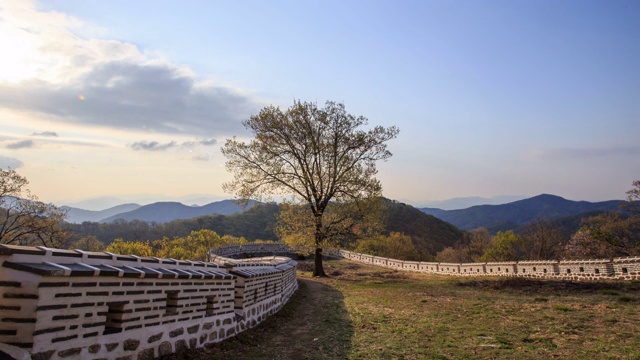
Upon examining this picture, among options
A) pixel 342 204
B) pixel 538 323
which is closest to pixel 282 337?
pixel 538 323

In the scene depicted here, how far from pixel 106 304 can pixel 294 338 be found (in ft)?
19.4

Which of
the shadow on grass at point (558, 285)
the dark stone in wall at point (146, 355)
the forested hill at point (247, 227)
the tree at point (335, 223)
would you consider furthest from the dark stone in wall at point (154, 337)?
the forested hill at point (247, 227)

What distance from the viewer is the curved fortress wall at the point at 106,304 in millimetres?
4949

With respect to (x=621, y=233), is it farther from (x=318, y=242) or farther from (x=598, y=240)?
(x=318, y=242)

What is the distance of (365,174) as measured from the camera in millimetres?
30594

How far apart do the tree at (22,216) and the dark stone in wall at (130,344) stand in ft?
103

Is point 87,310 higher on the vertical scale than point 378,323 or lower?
higher

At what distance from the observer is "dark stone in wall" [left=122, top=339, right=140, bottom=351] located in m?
6.27

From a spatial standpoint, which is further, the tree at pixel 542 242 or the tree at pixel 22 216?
the tree at pixel 542 242

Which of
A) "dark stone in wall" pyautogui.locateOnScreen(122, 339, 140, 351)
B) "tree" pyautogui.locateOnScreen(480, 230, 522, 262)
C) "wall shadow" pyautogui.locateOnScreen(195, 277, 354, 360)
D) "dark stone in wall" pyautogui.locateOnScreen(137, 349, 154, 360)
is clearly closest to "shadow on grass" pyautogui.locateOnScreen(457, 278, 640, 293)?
"wall shadow" pyautogui.locateOnScreen(195, 277, 354, 360)

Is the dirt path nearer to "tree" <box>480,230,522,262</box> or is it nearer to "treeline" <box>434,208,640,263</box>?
"treeline" <box>434,208,640,263</box>

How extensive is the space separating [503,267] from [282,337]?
22.7 metres

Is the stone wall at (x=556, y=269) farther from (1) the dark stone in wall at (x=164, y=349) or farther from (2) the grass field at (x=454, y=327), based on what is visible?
(1) the dark stone in wall at (x=164, y=349)

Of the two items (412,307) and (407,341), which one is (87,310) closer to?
(407,341)
